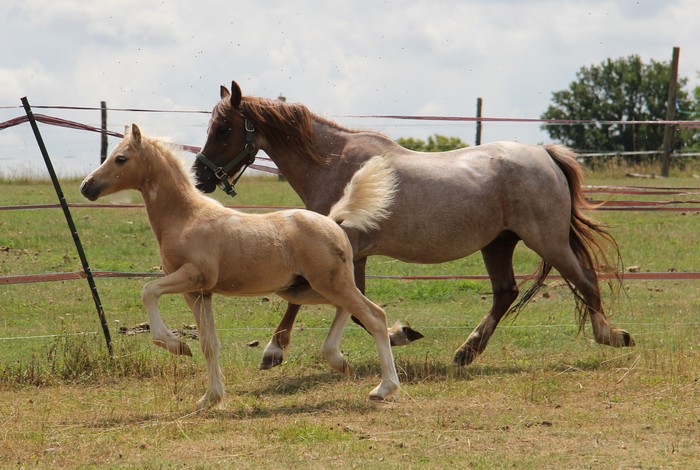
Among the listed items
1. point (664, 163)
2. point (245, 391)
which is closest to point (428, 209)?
point (245, 391)

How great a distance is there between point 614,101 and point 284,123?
1481 inches

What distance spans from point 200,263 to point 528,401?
2.23 metres

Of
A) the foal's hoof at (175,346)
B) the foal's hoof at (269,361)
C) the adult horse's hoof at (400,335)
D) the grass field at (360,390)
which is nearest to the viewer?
the grass field at (360,390)

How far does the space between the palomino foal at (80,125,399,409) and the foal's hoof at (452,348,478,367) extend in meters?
1.50

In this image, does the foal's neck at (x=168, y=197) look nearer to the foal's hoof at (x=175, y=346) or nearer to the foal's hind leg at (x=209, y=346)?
the foal's hind leg at (x=209, y=346)

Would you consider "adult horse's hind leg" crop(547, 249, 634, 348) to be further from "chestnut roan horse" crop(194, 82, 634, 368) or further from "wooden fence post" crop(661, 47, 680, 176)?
"wooden fence post" crop(661, 47, 680, 176)

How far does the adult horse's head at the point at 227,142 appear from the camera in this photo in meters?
7.94

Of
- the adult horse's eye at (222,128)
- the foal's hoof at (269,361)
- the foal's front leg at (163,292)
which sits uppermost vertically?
the adult horse's eye at (222,128)

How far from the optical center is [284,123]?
7.96m

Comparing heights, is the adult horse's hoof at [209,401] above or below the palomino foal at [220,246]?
below

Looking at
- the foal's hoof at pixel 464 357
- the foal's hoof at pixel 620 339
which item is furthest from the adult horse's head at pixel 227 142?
the foal's hoof at pixel 620 339

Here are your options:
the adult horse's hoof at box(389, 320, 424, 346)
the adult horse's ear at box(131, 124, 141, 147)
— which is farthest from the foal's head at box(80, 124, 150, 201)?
the adult horse's hoof at box(389, 320, 424, 346)

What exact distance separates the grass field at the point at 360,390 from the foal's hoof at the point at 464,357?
0.09m

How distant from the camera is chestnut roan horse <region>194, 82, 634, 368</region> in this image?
7871 millimetres
